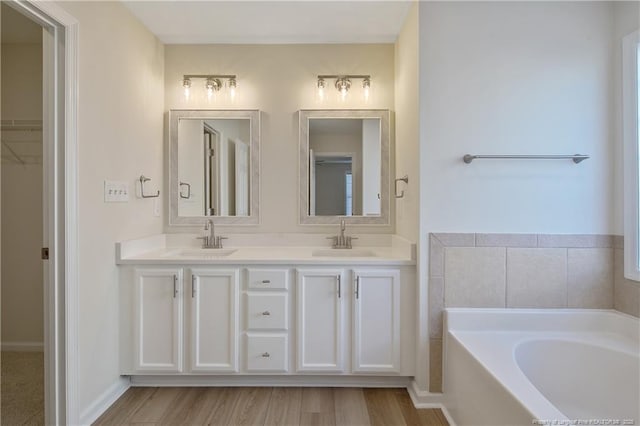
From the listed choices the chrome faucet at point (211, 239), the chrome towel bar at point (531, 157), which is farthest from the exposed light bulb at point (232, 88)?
the chrome towel bar at point (531, 157)

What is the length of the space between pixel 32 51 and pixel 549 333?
412 cm

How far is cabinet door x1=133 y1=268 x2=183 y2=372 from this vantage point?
6.68 feet

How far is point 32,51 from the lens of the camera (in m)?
2.59

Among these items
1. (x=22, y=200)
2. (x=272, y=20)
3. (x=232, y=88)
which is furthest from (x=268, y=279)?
(x=22, y=200)

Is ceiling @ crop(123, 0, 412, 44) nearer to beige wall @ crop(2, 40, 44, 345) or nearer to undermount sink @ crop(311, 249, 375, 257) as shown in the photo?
beige wall @ crop(2, 40, 44, 345)

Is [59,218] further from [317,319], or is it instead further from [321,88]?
[321,88]

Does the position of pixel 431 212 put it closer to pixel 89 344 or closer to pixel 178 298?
pixel 178 298

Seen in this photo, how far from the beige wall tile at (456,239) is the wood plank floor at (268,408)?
3.12 feet

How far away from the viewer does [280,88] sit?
2.60 metres

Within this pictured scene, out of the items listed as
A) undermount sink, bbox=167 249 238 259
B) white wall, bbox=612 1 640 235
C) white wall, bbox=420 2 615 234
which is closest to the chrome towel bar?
white wall, bbox=420 2 615 234

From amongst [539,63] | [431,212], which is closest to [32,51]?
[431,212]

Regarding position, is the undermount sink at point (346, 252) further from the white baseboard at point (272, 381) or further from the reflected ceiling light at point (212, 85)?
the reflected ceiling light at point (212, 85)

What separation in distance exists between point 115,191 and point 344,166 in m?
Answer: 1.57

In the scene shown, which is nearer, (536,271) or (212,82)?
(536,271)
